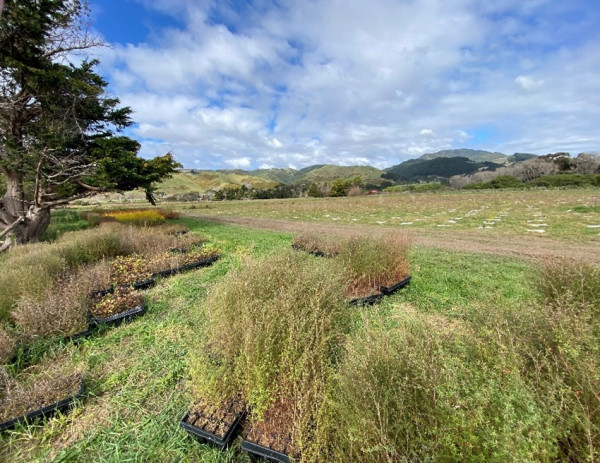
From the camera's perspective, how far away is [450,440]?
137cm

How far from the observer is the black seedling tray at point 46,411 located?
240 centimetres

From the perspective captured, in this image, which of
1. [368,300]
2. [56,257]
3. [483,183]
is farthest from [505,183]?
[56,257]

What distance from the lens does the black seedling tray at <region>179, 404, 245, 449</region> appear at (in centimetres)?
→ 215

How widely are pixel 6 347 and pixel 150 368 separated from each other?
71.1 inches

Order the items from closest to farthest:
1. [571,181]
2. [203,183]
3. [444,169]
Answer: [571,181]
[203,183]
[444,169]

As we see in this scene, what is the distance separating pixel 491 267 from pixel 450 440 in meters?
6.71

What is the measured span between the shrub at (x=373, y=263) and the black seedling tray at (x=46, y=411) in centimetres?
413

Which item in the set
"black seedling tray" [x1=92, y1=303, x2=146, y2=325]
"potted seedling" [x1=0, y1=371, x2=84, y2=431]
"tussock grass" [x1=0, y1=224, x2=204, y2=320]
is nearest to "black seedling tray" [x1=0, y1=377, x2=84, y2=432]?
"potted seedling" [x1=0, y1=371, x2=84, y2=431]

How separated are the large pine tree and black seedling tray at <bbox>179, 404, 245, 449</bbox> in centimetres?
1045

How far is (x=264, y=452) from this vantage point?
1995 mm

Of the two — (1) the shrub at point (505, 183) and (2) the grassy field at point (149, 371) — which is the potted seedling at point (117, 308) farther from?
(1) the shrub at point (505, 183)

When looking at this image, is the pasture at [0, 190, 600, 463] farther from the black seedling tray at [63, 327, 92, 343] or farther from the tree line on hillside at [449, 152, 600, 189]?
the tree line on hillside at [449, 152, 600, 189]

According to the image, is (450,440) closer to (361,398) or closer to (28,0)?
(361,398)

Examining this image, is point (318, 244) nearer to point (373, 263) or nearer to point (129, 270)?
point (373, 263)
